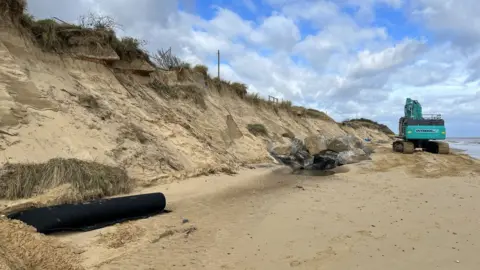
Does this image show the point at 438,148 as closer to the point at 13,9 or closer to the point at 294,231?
the point at 294,231

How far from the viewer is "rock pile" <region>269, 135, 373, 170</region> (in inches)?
705

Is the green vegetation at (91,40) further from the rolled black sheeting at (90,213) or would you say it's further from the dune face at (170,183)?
the rolled black sheeting at (90,213)

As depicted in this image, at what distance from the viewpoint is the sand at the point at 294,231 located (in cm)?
488

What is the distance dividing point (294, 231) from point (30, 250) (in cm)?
388

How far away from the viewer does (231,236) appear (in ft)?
19.8

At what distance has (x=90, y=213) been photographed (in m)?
5.92

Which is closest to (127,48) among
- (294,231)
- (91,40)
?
(91,40)

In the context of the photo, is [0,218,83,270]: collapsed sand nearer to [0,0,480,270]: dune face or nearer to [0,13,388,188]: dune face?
[0,0,480,270]: dune face

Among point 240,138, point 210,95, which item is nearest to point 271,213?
point 240,138

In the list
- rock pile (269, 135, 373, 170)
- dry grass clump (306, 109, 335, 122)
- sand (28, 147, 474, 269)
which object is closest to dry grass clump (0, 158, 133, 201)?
sand (28, 147, 474, 269)

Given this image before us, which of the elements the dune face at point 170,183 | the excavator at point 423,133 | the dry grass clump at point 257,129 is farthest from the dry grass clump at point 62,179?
the excavator at point 423,133

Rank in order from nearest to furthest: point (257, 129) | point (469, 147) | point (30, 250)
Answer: point (30, 250) < point (257, 129) < point (469, 147)

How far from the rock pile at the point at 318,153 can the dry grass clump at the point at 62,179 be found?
34.0 feet

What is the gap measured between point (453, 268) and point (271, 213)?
3543 millimetres
